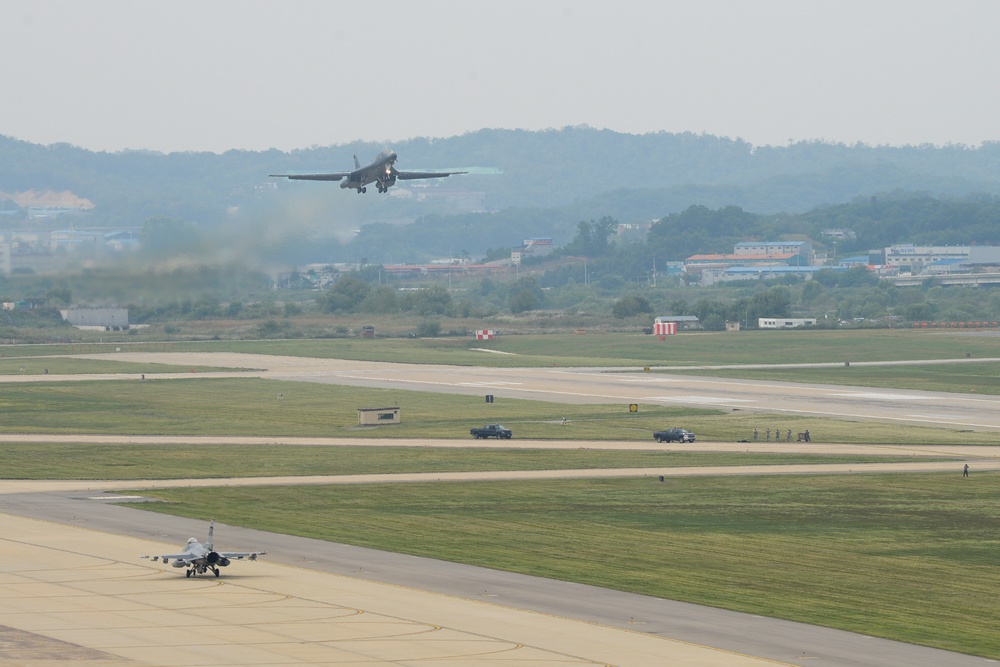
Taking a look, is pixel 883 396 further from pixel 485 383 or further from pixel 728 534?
pixel 728 534

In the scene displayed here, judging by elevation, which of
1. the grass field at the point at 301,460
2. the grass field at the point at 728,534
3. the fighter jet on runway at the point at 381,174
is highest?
the fighter jet on runway at the point at 381,174

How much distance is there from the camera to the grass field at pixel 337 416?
115188 millimetres

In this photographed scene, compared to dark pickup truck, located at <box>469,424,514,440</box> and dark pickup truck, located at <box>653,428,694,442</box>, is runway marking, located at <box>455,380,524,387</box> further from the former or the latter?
dark pickup truck, located at <box>653,428,694,442</box>

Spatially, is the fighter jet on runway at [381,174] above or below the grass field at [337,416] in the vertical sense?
above

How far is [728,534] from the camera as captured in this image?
70.7 m

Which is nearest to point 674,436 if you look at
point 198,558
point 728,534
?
point 728,534

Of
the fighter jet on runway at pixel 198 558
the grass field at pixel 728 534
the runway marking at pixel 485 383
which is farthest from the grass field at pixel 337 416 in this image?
the fighter jet on runway at pixel 198 558

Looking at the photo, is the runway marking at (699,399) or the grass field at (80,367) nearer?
the runway marking at (699,399)

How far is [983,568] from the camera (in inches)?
2505

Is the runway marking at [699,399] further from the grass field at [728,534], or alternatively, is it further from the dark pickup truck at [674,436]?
the grass field at [728,534]

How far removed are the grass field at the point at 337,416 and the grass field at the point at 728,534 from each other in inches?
1047

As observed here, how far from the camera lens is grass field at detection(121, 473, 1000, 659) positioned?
56.0 meters

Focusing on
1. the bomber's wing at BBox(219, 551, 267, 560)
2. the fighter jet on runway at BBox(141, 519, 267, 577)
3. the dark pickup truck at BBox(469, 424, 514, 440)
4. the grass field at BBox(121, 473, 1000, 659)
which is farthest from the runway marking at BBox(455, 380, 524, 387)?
the fighter jet on runway at BBox(141, 519, 267, 577)

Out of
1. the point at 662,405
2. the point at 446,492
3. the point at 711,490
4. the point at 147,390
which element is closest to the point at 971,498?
the point at 711,490
